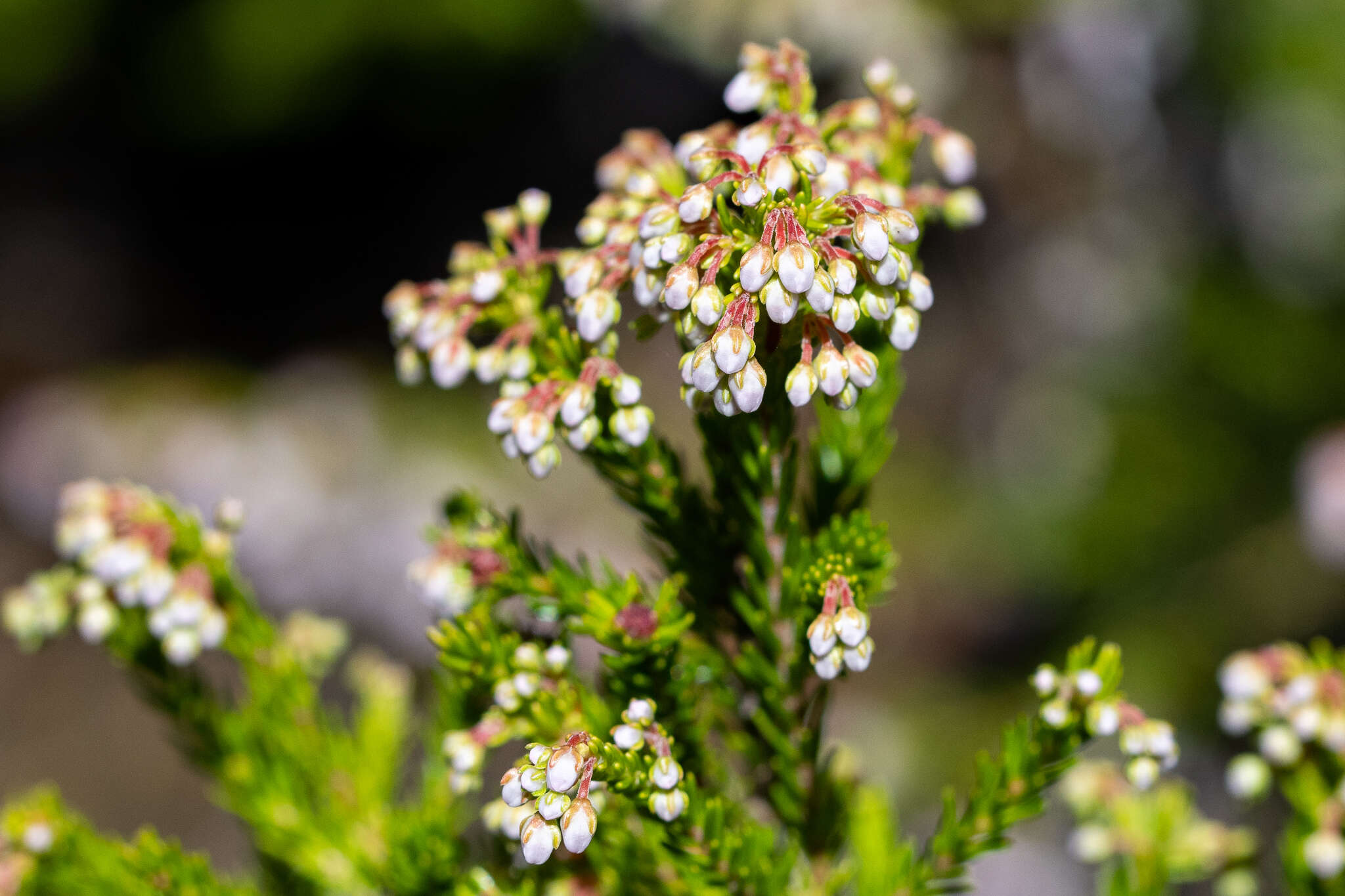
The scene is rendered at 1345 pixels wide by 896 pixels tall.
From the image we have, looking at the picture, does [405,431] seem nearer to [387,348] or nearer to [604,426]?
[387,348]

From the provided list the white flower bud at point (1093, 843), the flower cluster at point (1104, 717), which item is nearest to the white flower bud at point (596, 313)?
the flower cluster at point (1104, 717)

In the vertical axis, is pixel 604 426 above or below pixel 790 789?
above

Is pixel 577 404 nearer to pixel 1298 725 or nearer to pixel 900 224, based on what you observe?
pixel 900 224

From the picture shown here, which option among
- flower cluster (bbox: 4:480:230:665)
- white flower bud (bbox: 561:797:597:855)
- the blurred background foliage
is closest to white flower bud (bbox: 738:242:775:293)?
white flower bud (bbox: 561:797:597:855)

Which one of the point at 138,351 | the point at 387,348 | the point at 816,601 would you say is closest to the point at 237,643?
the point at 816,601

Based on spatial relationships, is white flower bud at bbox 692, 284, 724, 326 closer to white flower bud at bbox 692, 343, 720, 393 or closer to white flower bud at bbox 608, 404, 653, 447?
white flower bud at bbox 692, 343, 720, 393

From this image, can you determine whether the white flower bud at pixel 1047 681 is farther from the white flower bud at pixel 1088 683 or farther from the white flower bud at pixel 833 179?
the white flower bud at pixel 833 179

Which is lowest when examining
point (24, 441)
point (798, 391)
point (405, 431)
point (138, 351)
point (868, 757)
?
point (798, 391)
